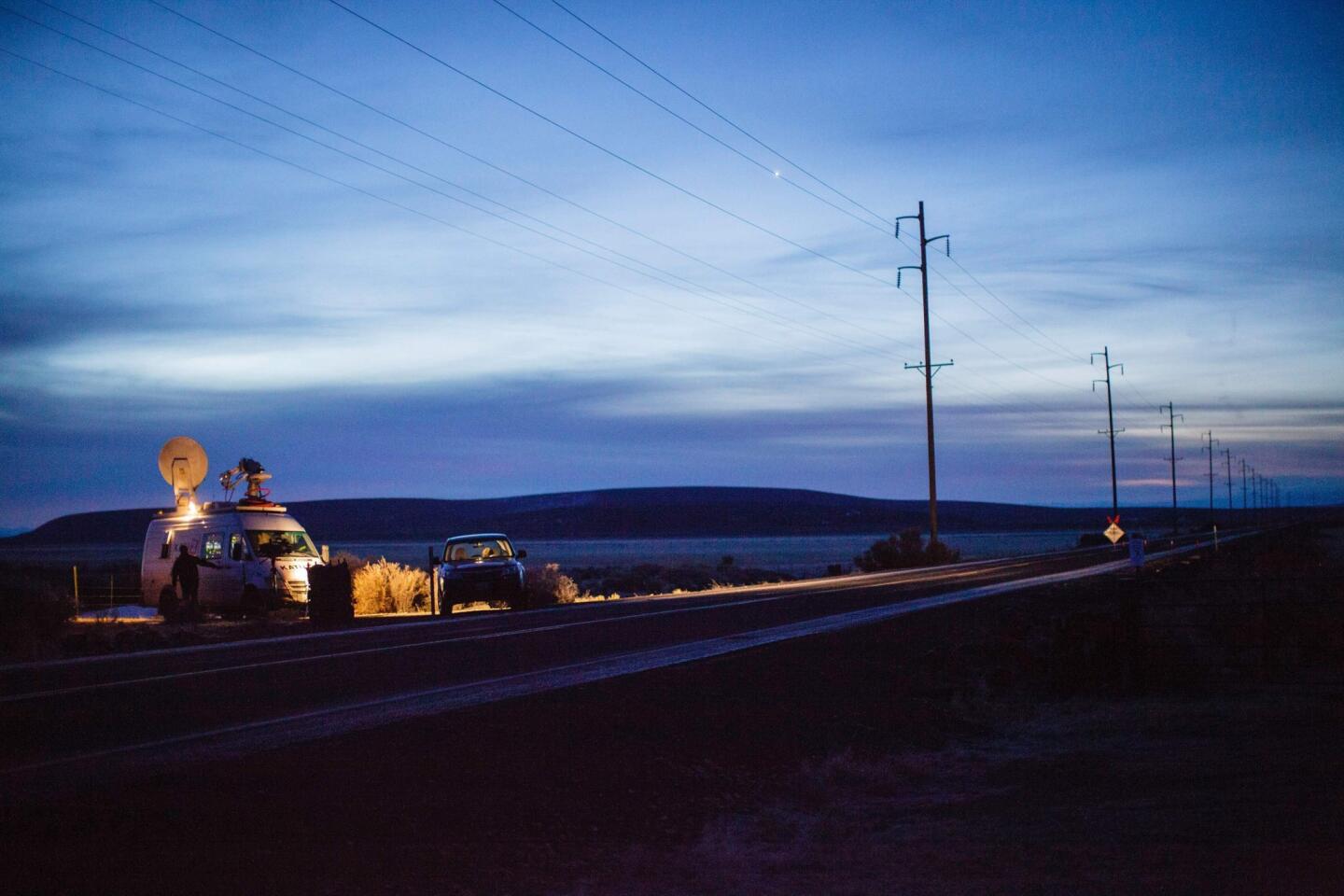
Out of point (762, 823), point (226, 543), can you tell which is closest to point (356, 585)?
point (226, 543)

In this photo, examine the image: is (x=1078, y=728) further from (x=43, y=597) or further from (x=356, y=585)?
(x=356, y=585)

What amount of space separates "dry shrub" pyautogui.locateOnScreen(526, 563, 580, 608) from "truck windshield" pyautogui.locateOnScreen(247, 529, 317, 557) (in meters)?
6.44

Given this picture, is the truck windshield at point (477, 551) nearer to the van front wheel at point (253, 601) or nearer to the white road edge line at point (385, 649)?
the van front wheel at point (253, 601)

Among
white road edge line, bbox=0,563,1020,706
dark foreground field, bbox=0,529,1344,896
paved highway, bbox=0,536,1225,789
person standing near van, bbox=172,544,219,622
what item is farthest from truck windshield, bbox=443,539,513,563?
dark foreground field, bbox=0,529,1344,896

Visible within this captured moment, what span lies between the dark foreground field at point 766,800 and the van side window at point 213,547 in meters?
17.6

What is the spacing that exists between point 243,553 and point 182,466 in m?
7.49

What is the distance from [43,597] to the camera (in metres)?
26.6

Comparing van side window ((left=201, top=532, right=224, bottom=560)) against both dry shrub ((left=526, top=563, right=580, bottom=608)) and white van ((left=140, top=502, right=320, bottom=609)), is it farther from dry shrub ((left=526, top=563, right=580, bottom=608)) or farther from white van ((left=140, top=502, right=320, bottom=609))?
dry shrub ((left=526, top=563, right=580, bottom=608))

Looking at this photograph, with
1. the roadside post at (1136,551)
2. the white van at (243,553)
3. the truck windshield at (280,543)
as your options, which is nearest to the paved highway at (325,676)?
the white van at (243,553)

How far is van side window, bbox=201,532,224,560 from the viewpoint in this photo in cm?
2902

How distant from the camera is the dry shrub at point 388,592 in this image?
35.2m

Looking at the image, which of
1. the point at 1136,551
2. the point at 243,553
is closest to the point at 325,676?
the point at 243,553

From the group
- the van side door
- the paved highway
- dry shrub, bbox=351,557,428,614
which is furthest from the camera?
dry shrub, bbox=351,557,428,614

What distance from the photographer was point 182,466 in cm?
3453
